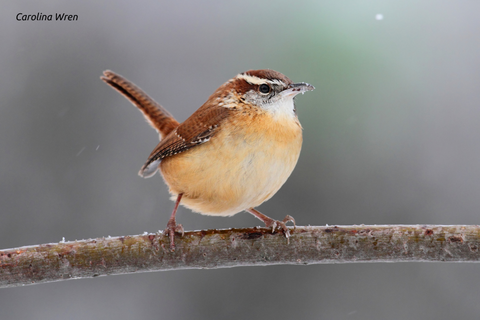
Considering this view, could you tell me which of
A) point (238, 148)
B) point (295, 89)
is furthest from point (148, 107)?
point (295, 89)

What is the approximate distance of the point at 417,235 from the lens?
2666 millimetres

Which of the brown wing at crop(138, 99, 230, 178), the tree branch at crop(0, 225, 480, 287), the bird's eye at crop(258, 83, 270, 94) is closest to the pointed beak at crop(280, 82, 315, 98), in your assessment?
the bird's eye at crop(258, 83, 270, 94)

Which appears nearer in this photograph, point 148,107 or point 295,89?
point 295,89

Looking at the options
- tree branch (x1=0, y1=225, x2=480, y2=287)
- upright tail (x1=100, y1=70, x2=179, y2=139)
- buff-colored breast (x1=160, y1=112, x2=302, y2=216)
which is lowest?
tree branch (x1=0, y1=225, x2=480, y2=287)

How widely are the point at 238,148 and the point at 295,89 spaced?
0.57 m

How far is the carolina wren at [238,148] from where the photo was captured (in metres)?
2.83

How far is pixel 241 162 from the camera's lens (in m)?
2.81

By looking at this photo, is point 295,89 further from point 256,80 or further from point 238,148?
point 238,148

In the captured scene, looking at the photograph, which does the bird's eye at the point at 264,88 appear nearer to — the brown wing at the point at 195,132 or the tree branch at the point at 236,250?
the brown wing at the point at 195,132

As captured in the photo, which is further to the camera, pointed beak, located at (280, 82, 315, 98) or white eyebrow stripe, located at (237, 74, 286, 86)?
white eyebrow stripe, located at (237, 74, 286, 86)

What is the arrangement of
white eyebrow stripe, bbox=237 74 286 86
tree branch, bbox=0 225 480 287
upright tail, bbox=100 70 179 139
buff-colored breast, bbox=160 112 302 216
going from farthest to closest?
1. upright tail, bbox=100 70 179 139
2. white eyebrow stripe, bbox=237 74 286 86
3. buff-colored breast, bbox=160 112 302 216
4. tree branch, bbox=0 225 480 287

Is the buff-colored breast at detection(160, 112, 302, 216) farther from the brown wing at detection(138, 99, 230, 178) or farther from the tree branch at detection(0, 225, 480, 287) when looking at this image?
the tree branch at detection(0, 225, 480, 287)

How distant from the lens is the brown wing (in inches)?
121

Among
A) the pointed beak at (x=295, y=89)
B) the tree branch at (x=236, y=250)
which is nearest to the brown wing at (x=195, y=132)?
the pointed beak at (x=295, y=89)
